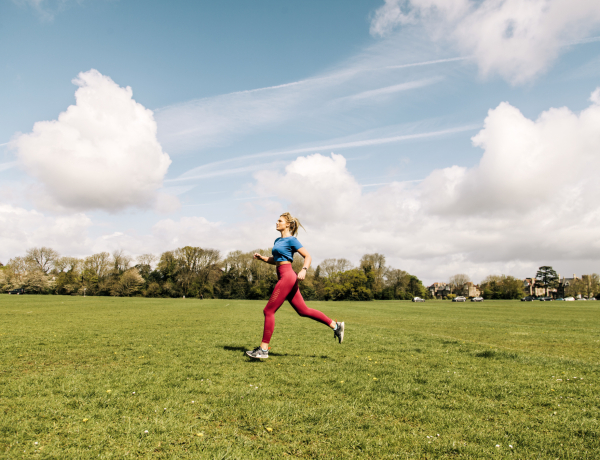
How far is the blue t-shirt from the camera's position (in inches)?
287

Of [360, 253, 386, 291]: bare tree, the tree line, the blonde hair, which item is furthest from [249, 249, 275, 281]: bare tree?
the blonde hair

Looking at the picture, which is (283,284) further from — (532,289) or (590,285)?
(532,289)

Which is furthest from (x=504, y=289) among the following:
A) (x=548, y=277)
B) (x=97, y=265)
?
(x=97, y=265)

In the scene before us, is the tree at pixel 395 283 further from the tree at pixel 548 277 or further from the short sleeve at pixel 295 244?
the short sleeve at pixel 295 244

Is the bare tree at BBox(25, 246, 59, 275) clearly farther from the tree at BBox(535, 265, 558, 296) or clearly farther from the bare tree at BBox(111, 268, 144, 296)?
the tree at BBox(535, 265, 558, 296)

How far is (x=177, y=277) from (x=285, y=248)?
93.3 metres

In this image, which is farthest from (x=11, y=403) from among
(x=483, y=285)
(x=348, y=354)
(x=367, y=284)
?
(x=483, y=285)

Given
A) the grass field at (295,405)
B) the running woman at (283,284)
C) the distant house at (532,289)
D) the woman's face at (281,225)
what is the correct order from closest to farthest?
the grass field at (295,405) → the running woman at (283,284) → the woman's face at (281,225) → the distant house at (532,289)

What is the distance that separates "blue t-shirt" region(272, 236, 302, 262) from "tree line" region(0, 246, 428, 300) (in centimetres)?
7885

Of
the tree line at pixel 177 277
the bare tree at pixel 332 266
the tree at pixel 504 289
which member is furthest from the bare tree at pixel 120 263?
the tree at pixel 504 289

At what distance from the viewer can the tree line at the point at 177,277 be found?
89688mm

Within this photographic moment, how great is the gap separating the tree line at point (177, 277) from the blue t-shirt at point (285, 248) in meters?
78.8

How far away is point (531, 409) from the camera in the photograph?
4.42 meters

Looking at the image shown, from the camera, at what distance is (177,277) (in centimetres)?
9400
